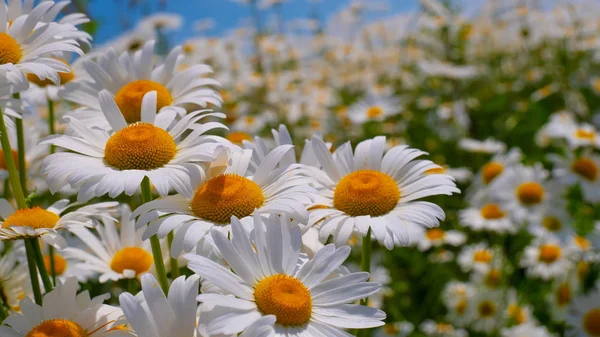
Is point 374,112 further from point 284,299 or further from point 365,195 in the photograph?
point 284,299

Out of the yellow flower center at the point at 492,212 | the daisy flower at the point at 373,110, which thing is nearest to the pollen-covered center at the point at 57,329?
the yellow flower center at the point at 492,212

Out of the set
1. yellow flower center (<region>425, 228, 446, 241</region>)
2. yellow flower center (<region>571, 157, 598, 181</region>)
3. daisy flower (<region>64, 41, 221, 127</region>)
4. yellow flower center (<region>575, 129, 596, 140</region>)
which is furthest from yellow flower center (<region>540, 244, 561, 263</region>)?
daisy flower (<region>64, 41, 221, 127</region>)

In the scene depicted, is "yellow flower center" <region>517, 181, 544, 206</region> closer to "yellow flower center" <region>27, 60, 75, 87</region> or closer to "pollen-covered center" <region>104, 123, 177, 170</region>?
"yellow flower center" <region>27, 60, 75, 87</region>

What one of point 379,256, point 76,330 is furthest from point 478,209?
point 76,330

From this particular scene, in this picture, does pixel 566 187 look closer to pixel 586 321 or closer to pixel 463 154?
pixel 586 321

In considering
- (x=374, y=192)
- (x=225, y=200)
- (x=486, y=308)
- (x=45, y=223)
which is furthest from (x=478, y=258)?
(x=45, y=223)
